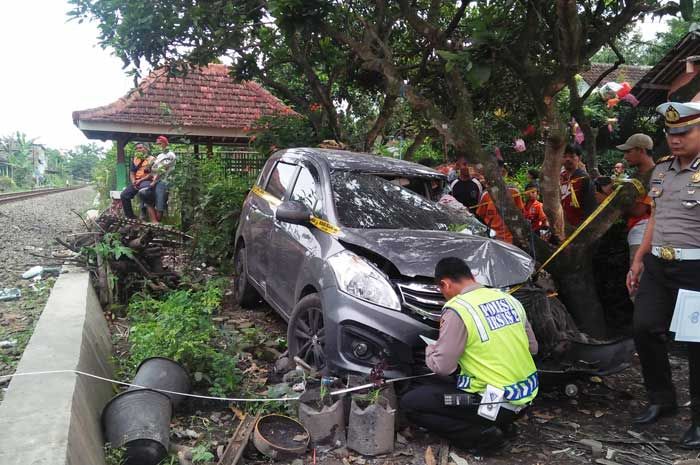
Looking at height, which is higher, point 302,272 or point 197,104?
point 197,104

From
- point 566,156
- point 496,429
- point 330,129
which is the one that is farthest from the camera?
point 330,129

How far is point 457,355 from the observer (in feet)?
10.7

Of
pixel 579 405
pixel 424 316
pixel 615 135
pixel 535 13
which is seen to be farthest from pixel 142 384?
pixel 615 135

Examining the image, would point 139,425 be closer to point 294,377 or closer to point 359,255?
point 294,377

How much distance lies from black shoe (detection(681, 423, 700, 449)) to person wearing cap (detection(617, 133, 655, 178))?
8.34ft

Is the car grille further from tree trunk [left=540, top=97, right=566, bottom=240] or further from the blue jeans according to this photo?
the blue jeans

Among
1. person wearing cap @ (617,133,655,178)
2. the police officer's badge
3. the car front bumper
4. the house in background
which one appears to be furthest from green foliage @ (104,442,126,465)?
the house in background

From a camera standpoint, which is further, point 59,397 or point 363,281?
point 363,281

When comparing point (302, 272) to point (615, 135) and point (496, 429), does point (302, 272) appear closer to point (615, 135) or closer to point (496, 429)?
point (496, 429)

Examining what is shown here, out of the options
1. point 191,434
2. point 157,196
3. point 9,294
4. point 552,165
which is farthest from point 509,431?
point 157,196

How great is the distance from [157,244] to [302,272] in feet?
11.3

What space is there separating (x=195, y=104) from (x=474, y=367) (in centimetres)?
1368

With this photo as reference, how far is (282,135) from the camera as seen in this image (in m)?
10.9

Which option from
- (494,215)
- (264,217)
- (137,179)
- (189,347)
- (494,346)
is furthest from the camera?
A: (137,179)
